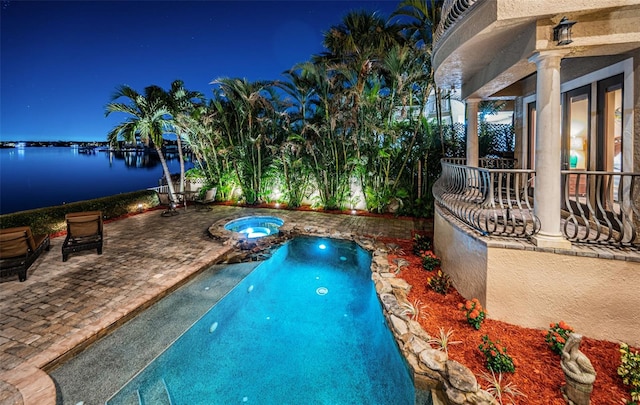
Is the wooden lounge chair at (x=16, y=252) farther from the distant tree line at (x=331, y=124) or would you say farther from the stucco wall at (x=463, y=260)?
the stucco wall at (x=463, y=260)

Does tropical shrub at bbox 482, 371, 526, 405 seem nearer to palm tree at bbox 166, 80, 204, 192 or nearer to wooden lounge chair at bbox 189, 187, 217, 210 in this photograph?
wooden lounge chair at bbox 189, 187, 217, 210

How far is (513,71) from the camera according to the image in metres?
4.82

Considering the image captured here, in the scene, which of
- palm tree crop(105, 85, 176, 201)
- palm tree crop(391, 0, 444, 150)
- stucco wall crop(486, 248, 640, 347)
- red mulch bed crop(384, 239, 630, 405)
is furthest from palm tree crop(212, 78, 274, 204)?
stucco wall crop(486, 248, 640, 347)

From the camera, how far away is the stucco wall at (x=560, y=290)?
3689 millimetres

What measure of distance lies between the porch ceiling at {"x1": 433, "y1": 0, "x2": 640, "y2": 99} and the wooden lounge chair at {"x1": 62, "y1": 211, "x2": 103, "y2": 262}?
875 cm

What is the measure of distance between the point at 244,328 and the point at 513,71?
631cm

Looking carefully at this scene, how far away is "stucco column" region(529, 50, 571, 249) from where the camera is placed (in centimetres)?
388

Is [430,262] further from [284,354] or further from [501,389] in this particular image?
[284,354]

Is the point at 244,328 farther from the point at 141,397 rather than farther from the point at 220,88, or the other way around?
the point at 220,88

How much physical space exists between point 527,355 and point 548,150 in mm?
2731

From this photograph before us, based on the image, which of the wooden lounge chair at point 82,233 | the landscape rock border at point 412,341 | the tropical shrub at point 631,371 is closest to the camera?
the tropical shrub at point 631,371

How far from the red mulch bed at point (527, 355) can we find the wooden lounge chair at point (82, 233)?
7.48 metres

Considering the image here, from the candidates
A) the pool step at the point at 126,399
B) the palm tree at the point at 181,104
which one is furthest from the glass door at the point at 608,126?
the palm tree at the point at 181,104

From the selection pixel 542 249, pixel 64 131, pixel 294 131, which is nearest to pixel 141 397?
pixel 542 249
